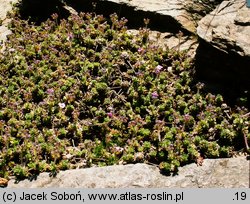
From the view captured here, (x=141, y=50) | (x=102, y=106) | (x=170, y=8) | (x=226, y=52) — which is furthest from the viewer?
(x=170, y=8)

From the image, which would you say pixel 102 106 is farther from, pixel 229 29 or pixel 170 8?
pixel 170 8

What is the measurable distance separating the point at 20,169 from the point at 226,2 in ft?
15.2

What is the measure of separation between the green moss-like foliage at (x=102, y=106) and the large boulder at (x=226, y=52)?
1.04ft

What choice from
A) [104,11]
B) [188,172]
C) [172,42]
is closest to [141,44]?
[172,42]

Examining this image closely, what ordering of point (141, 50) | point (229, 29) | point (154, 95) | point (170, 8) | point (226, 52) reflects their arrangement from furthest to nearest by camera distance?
point (170, 8), point (141, 50), point (154, 95), point (229, 29), point (226, 52)

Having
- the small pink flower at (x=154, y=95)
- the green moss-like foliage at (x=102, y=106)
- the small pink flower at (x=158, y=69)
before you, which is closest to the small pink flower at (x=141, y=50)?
the green moss-like foliage at (x=102, y=106)

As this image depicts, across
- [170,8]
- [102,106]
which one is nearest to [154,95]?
[102,106]

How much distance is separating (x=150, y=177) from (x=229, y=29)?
8.99 ft

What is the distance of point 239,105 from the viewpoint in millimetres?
6465

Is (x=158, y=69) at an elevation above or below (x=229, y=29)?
below

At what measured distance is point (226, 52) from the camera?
6.40m

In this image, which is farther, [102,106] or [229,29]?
[102,106]

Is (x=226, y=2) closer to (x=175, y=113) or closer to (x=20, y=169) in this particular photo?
(x=175, y=113)

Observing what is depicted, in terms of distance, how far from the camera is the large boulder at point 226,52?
6336 millimetres
